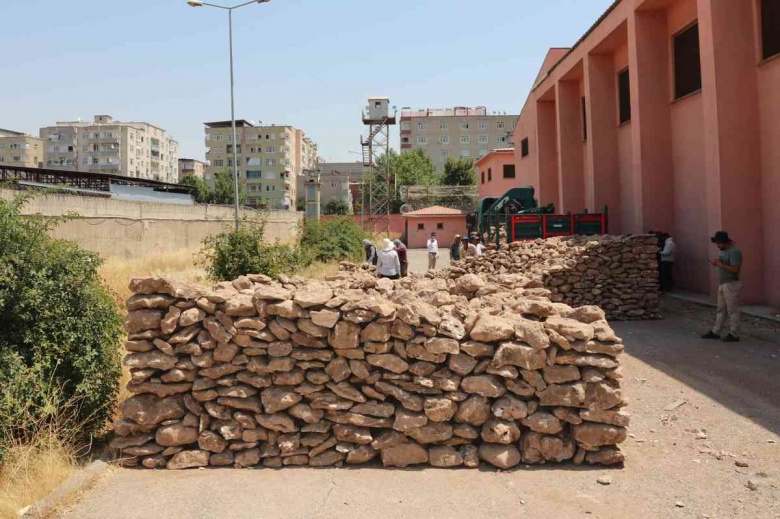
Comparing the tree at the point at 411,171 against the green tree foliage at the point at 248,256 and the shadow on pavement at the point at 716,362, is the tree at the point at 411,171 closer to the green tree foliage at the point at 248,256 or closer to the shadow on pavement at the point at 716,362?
the green tree foliage at the point at 248,256

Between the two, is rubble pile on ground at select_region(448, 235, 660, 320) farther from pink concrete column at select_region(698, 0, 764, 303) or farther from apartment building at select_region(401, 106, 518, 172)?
apartment building at select_region(401, 106, 518, 172)

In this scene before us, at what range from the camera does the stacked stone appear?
4.68m

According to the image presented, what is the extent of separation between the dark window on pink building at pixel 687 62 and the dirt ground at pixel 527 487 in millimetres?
11279

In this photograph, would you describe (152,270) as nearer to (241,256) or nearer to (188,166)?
(241,256)

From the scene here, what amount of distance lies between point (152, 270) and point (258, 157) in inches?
3007

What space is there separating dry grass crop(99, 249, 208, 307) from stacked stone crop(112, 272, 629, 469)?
730 centimetres

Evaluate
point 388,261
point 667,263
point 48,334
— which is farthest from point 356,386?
point 667,263

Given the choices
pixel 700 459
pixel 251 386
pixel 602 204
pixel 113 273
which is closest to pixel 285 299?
pixel 251 386

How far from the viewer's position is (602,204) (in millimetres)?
19266

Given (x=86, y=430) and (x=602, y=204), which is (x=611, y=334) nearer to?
(x=86, y=430)

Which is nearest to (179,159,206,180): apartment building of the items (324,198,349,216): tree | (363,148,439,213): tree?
(324,198,349,216): tree

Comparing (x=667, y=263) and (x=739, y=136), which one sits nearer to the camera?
(x=739, y=136)

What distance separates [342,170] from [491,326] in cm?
11535

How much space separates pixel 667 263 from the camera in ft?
47.4
